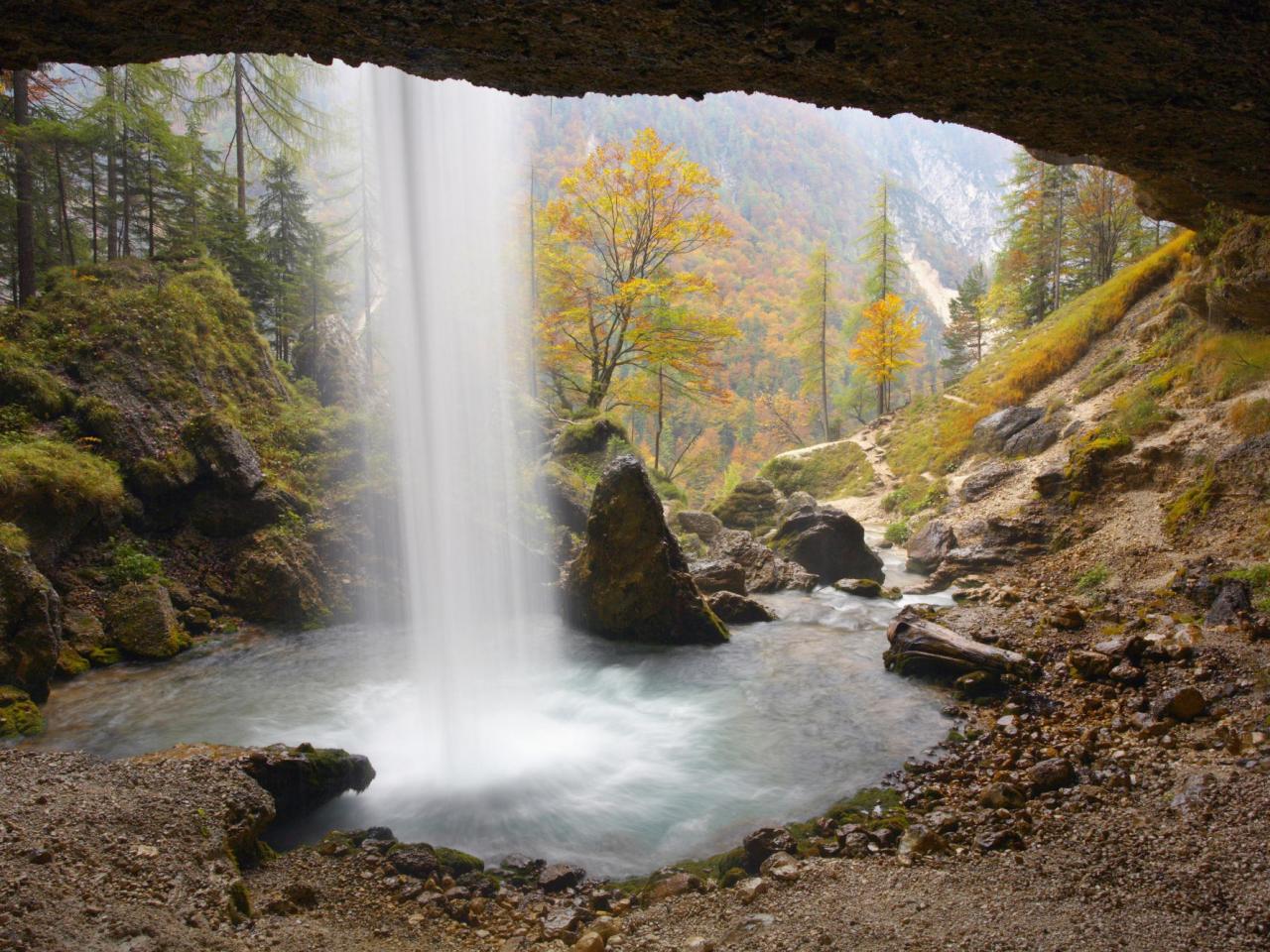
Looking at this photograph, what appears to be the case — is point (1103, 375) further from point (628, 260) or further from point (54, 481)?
point (54, 481)

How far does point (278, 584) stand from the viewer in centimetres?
1227

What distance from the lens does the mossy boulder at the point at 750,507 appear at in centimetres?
2108

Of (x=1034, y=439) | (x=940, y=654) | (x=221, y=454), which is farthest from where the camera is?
(x=1034, y=439)

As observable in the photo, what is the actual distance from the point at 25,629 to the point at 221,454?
5.06 meters

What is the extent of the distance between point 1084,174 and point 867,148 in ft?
499

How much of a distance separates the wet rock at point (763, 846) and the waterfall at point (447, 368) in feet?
15.0

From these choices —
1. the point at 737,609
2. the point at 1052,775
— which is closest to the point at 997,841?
the point at 1052,775

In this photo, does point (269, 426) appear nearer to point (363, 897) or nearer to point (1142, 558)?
point (363, 897)

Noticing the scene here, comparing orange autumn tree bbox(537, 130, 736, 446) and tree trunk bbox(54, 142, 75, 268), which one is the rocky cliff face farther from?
orange autumn tree bbox(537, 130, 736, 446)

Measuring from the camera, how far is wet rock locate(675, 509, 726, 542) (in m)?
18.9

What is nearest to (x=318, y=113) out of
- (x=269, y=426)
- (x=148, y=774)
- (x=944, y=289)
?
(x=269, y=426)

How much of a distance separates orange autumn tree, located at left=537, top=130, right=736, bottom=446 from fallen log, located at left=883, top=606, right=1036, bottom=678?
14.4 meters

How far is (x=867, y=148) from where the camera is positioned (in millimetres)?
164750

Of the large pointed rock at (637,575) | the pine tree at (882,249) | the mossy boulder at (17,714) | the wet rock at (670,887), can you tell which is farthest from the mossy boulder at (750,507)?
the pine tree at (882,249)
